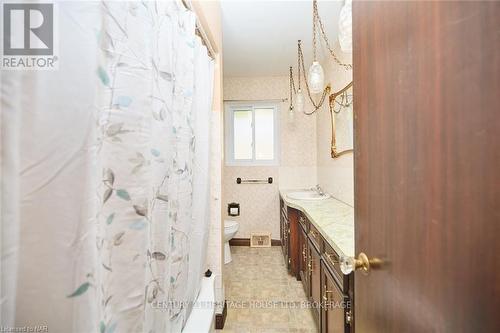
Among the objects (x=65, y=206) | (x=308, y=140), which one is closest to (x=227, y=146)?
(x=308, y=140)

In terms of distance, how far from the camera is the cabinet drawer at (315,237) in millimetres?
1551

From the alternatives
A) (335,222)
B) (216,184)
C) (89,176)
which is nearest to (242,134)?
(216,184)

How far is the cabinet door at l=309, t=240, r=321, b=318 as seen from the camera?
1.59 meters

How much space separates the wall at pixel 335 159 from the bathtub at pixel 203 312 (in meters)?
1.41

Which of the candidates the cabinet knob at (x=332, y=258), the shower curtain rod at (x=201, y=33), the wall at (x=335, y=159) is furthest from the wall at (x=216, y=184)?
the wall at (x=335, y=159)

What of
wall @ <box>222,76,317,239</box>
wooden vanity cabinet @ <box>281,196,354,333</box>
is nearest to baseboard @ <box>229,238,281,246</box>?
wall @ <box>222,76,317,239</box>

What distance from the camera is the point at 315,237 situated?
170 centimetres

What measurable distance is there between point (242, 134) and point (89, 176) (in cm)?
329

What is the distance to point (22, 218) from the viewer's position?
0.48m

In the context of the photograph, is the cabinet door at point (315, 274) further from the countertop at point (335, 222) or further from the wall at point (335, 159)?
the wall at point (335, 159)

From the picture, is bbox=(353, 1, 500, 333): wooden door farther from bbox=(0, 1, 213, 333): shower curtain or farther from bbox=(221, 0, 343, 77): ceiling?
bbox=(221, 0, 343, 77): ceiling

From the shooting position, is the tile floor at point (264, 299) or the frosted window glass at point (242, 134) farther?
the frosted window glass at point (242, 134)

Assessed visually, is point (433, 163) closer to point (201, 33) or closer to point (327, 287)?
point (327, 287)

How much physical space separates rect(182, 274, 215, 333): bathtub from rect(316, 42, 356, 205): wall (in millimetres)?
1405
